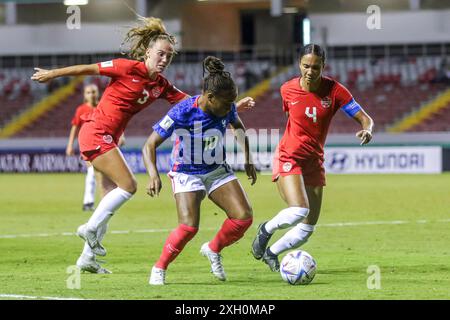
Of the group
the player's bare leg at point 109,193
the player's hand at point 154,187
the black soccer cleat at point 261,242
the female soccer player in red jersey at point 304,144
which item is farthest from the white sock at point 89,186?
the player's hand at point 154,187

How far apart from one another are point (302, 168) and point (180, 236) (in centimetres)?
168

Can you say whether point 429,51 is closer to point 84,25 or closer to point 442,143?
point 442,143

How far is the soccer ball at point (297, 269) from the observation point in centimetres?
1005

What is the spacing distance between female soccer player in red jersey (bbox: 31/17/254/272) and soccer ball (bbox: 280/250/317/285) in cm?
188

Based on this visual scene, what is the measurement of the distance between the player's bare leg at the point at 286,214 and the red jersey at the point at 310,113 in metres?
0.31

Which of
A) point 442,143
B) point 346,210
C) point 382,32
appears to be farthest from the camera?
point 382,32

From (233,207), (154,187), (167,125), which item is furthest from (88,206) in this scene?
(154,187)

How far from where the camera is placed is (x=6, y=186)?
29.7 meters

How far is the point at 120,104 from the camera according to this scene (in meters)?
11.4

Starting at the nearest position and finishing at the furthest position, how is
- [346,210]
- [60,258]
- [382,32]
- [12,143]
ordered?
[60,258] < [346,210] < [12,143] < [382,32]

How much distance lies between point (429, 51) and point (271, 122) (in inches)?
288

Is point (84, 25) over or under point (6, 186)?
over

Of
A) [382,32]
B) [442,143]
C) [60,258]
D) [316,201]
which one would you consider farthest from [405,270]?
[382,32]

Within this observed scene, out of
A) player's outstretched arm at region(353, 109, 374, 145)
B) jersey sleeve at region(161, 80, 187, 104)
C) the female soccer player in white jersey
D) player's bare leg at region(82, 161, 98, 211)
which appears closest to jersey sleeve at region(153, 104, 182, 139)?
the female soccer player in white jersey
